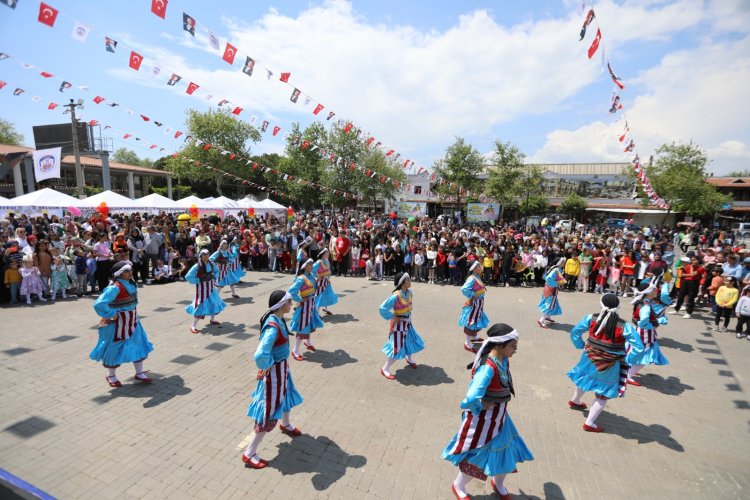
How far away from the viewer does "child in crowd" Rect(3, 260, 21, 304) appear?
964 centimetres

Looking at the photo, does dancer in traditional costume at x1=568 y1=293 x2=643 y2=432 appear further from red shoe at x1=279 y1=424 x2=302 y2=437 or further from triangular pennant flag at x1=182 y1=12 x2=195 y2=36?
triangular pennant flag at x1=182 y1=12 x2=195 y2=36

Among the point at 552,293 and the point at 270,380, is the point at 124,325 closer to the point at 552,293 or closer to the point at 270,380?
the point at 270,380

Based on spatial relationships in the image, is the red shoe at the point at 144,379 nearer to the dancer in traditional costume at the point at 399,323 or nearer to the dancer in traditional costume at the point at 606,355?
the dancer in traditional costume at the point at 399,323

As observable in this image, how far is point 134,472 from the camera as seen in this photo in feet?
13.1

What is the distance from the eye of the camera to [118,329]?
5.55 m

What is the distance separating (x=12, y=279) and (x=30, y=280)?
1.14 ft

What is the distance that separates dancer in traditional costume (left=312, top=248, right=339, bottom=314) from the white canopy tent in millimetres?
17160

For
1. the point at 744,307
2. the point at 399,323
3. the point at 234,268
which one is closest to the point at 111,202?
the point at 234,268

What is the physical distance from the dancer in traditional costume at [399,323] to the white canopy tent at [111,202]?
19987mm

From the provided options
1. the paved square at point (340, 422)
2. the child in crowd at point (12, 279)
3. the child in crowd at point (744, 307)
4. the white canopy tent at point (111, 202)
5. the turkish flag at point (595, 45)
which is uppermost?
the turkish flag at point (595, 45)

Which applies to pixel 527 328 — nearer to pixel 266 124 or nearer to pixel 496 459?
pixel 496 459

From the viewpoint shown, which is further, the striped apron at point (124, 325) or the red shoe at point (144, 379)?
the red shoe at point (144, 379)

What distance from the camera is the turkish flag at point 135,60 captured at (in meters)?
9.99

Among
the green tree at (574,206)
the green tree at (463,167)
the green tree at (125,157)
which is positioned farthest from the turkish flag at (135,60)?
the green tree at (125,157)
